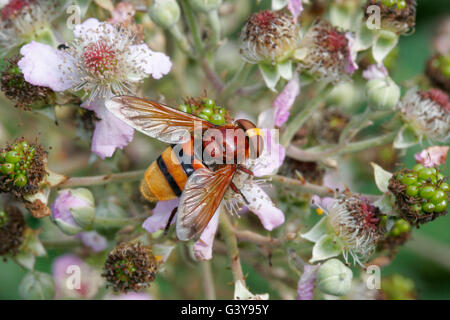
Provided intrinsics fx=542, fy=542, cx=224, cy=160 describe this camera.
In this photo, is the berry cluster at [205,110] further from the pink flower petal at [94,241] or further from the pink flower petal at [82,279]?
the pink flower petal at [82,279]

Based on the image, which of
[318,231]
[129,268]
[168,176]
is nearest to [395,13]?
[318,231]

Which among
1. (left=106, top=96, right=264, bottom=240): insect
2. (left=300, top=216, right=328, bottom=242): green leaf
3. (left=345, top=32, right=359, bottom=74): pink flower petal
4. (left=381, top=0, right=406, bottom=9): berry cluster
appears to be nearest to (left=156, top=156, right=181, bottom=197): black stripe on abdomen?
(left=106, top=96, right=264, bottom=240): insect

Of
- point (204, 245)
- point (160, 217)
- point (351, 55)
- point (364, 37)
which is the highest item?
point (364, 37)

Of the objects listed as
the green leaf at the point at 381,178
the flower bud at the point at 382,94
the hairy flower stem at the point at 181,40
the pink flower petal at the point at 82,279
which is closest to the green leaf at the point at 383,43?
the flower bud at the point at 382,94

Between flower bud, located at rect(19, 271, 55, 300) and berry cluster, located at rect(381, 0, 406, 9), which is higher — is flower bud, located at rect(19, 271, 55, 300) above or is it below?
below

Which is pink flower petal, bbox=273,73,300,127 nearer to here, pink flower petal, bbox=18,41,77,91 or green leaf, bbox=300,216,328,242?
green leaf, bbox=300,216,328,242

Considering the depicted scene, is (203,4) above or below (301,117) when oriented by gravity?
above

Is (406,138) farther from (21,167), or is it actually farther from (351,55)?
(21,167)
